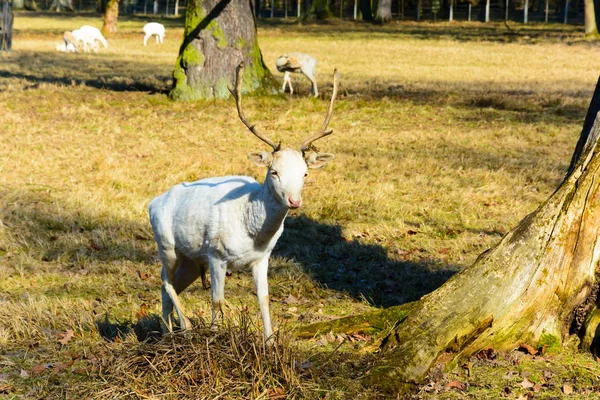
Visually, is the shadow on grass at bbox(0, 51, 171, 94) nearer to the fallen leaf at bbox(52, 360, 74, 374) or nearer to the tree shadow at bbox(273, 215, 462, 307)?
the tree shadow at bbox(273, 215, 462, 307)

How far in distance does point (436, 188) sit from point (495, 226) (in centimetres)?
159

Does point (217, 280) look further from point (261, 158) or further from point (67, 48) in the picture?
point (67, 48)

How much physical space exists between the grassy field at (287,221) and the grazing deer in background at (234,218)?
14.3 inches

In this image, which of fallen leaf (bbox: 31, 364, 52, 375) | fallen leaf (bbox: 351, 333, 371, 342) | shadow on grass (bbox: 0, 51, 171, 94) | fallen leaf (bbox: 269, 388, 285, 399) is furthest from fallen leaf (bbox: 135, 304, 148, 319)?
shadow on grass (bbox: 0, 51, 171, 94)

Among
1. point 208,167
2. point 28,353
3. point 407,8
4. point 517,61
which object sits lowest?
point 28,353

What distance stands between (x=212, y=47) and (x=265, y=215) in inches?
434

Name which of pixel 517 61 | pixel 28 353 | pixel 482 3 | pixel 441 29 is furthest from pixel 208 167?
pixel 482 3

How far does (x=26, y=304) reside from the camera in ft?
21.8

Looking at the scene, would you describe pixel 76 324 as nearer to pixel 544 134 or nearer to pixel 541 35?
pixel 544 134

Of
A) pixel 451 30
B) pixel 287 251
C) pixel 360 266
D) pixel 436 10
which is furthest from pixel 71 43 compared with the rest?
pixel 436 10

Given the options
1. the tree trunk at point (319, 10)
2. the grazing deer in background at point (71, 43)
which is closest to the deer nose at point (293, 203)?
the grazing deer in background at point (71, 43)

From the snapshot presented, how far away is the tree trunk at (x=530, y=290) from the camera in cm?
544

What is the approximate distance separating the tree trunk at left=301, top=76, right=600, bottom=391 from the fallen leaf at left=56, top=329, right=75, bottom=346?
2380 mm

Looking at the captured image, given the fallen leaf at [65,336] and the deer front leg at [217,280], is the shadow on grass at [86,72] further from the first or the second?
the deer front leg at [217,280]
